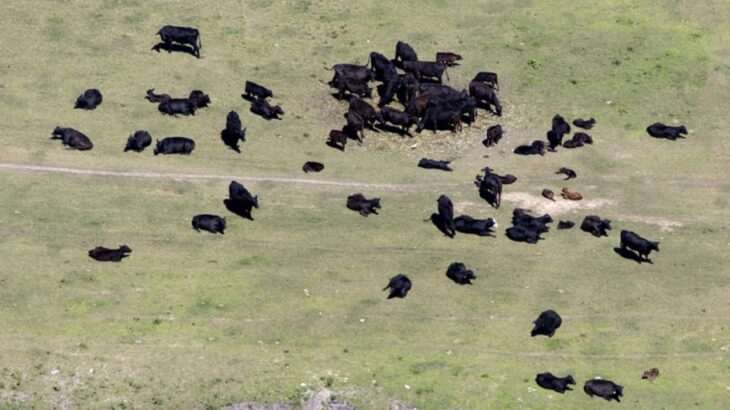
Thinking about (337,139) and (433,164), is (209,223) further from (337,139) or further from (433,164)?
(433,164)

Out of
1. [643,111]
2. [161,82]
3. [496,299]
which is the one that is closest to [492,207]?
[496,299]

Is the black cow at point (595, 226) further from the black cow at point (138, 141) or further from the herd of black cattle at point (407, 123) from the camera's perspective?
the black cow at point (138, 141)

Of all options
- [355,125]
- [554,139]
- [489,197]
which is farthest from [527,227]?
[355,125]

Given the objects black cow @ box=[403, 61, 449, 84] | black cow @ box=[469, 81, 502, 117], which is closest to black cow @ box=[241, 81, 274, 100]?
black cow @ box=[403, 61, 449, 84]

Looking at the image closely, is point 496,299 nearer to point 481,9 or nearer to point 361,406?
point 361,406

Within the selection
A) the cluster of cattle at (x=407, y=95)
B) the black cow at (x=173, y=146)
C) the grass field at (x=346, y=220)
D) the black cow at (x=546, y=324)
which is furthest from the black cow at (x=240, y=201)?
A: the black cow at (x=546, y=324)

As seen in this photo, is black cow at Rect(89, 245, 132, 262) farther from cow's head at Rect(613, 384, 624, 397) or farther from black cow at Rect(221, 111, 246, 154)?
cow's head at Rect(613, 384, 624, 397)
